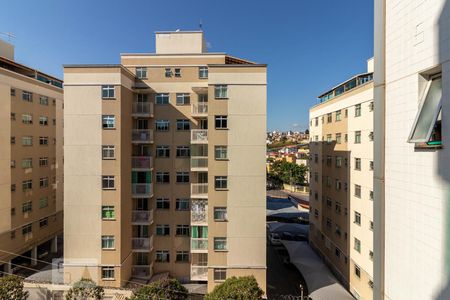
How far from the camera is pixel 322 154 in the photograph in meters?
20.3

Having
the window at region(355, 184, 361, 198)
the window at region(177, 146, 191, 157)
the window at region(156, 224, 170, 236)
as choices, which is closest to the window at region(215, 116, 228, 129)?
the window at region(177, 146, 191, 157)

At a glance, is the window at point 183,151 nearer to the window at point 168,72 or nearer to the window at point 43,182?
the window at point 168,72

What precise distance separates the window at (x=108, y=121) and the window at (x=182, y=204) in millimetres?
6579

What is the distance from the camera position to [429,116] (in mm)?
3711

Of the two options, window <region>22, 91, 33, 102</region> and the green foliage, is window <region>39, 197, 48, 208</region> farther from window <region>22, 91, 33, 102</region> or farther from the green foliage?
the green foliage

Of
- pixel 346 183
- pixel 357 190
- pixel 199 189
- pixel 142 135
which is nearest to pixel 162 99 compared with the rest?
pixel 142 135

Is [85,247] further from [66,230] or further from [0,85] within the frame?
[0,85]

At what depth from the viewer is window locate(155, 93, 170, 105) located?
15719mm

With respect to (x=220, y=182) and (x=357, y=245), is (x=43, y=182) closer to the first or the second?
(x=220, y=182)

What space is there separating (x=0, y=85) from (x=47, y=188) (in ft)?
31.8

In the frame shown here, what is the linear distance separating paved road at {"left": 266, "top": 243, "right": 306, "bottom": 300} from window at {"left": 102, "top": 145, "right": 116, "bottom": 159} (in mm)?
14070

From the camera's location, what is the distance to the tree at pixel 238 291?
11086 mm

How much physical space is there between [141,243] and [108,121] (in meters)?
8.51

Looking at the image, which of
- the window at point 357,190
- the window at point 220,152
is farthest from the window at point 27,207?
the window at point 357,190
